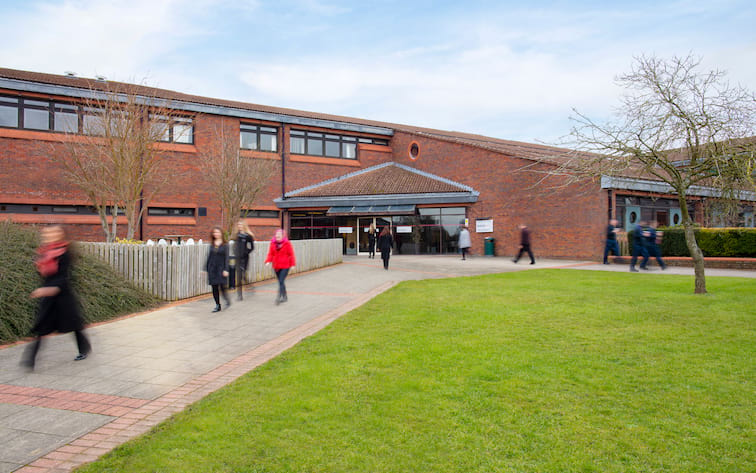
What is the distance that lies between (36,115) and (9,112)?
100cm

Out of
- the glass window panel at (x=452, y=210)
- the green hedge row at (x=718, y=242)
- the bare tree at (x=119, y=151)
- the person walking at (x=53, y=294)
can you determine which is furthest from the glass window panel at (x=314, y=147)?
the person walking at (x=53, y=294)

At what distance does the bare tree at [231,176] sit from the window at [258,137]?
2004 millimetres

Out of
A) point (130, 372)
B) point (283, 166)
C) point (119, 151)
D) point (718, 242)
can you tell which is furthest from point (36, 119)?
point (718, 242)

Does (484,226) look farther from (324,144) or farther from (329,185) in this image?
(324,144)

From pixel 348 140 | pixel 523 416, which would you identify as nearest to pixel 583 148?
pixel 523 416

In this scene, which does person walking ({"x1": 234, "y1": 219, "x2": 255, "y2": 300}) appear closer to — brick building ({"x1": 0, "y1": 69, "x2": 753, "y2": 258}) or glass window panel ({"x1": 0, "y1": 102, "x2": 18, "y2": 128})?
brick building ({"x1": 0, "y1": 69, "x2": 753, "y2": 258})

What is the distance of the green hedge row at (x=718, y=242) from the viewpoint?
17.5m

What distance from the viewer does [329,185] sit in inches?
1187

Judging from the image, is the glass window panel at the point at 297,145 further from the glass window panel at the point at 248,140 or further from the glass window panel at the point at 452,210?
the glass window panel at the point at 452,210

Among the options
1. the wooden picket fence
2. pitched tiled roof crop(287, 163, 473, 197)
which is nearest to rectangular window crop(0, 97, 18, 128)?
pitched tiled roof crop(287, 163, 473, 197)

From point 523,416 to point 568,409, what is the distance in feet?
1.40

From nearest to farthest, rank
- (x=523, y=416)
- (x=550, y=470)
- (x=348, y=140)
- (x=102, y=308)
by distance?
(x=550, y=470) < (x=523, y=416) < (x=102, y=308) < (x=348, y=140)

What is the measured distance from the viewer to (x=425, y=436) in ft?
11.9

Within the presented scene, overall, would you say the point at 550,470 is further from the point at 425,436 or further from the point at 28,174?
the point at 28,174
